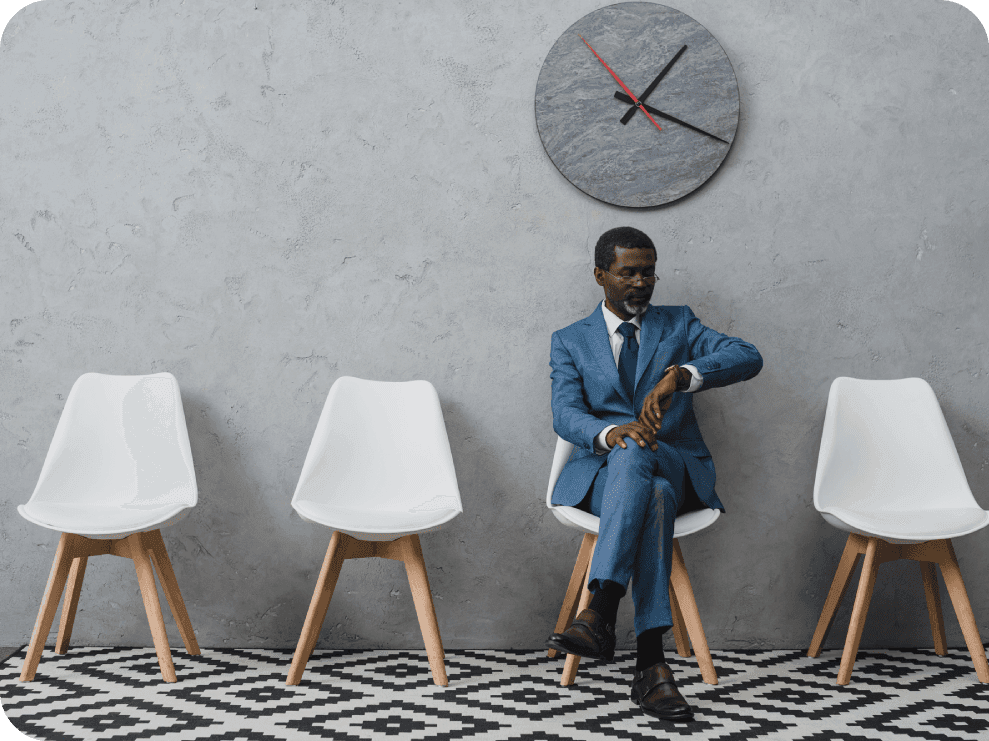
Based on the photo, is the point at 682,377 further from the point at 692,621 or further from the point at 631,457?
the point at 692,621

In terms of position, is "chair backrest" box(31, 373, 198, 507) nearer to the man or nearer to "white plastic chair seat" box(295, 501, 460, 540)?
"white plastic chair seat" box(295, 501, 460, 540)

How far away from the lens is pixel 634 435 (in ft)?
6.84

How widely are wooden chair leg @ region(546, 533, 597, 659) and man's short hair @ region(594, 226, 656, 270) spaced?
0.87 meters

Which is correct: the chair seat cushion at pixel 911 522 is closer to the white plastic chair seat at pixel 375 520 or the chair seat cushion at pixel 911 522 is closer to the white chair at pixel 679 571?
the white chair at pixel 679 571

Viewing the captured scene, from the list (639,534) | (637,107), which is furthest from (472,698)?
(637,107)

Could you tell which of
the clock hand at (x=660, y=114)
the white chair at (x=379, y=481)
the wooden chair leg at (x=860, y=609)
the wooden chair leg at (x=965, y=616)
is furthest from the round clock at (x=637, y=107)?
the wooden chair leg at (x=965, y=616)

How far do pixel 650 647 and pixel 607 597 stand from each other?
0.20 meters

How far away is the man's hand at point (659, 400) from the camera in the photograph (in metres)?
2.14

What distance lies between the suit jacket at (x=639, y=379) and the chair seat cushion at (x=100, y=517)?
118 cm

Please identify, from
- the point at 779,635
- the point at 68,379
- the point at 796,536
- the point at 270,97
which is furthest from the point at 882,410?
the point at 68,379

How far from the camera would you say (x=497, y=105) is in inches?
107

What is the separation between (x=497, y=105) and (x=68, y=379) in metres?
1.82

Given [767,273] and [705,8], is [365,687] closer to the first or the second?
[767,273]

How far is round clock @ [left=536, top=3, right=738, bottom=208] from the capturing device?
2.71 meters
